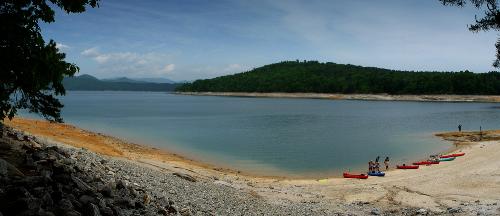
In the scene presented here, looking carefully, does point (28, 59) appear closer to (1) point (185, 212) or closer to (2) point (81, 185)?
(2) point (81, 185)

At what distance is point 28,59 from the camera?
1245 cm

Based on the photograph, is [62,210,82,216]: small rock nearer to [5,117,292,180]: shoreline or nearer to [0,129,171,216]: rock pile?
[0,129,171,216]: rock pile

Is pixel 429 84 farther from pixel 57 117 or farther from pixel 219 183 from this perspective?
pixel 57 117

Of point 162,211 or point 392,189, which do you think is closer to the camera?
point 162,211

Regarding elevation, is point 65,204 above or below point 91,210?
above

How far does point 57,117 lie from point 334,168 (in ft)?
99.5

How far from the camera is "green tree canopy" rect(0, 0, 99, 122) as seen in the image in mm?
12064

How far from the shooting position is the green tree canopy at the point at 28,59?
39.6ft

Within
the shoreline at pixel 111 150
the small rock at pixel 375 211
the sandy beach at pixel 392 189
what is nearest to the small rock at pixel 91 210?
the sandy beach at pixel 392 189

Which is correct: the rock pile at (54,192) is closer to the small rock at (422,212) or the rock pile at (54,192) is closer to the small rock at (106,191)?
the small rock at (106,191)

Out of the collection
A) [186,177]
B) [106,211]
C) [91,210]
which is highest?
[91,210]

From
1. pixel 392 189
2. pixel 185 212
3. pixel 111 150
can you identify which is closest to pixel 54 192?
pixel 185 212

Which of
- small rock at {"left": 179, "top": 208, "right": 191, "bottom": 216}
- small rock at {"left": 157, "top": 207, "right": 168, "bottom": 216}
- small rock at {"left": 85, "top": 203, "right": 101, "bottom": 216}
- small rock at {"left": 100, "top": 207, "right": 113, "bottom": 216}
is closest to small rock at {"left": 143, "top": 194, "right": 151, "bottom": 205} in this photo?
small rock at {"left": 157, "top": 207, "right": 168, "bottom": 216}

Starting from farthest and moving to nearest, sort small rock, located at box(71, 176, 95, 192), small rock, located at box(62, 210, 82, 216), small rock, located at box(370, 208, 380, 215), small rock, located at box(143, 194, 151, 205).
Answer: small rock, located at box(370, 208, 380, 215), small rock, located at box(143, 194, 151, 205), small rock, located at box(71, 176, 95, 192), small rock, located at box(62, 210, 82, 216)
